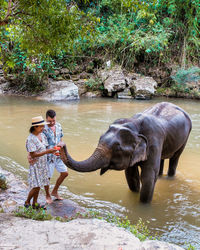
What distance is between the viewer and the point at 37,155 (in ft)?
11.8

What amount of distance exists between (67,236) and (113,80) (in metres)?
15.7

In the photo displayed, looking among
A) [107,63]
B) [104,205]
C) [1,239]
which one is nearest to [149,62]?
[107,63]

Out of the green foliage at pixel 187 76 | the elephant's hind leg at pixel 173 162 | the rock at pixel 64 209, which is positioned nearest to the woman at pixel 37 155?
the rock at pixel 64 209

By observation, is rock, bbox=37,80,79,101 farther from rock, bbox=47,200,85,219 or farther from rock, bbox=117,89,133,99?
rock, bbox=47,200,85,219

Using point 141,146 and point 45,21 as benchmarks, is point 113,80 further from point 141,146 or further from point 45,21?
point 141,146

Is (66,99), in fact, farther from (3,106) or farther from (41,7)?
(41,7)

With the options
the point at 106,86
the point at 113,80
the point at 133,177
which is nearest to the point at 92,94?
the point at 106,86

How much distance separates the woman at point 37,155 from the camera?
3.57m

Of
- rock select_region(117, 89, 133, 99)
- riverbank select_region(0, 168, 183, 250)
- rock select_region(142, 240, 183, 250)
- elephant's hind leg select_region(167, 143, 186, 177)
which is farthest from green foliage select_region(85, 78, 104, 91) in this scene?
rock select_region(142, 240, 183, 250)

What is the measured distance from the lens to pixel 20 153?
694 centimetres

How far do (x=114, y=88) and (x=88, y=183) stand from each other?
12693 millimetres

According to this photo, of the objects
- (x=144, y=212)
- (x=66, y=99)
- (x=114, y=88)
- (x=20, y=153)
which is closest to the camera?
(x=144, y=212)

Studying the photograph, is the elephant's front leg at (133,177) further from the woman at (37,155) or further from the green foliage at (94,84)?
the green foliage at (94,84)

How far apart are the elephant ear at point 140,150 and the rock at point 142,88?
42.8 feet
